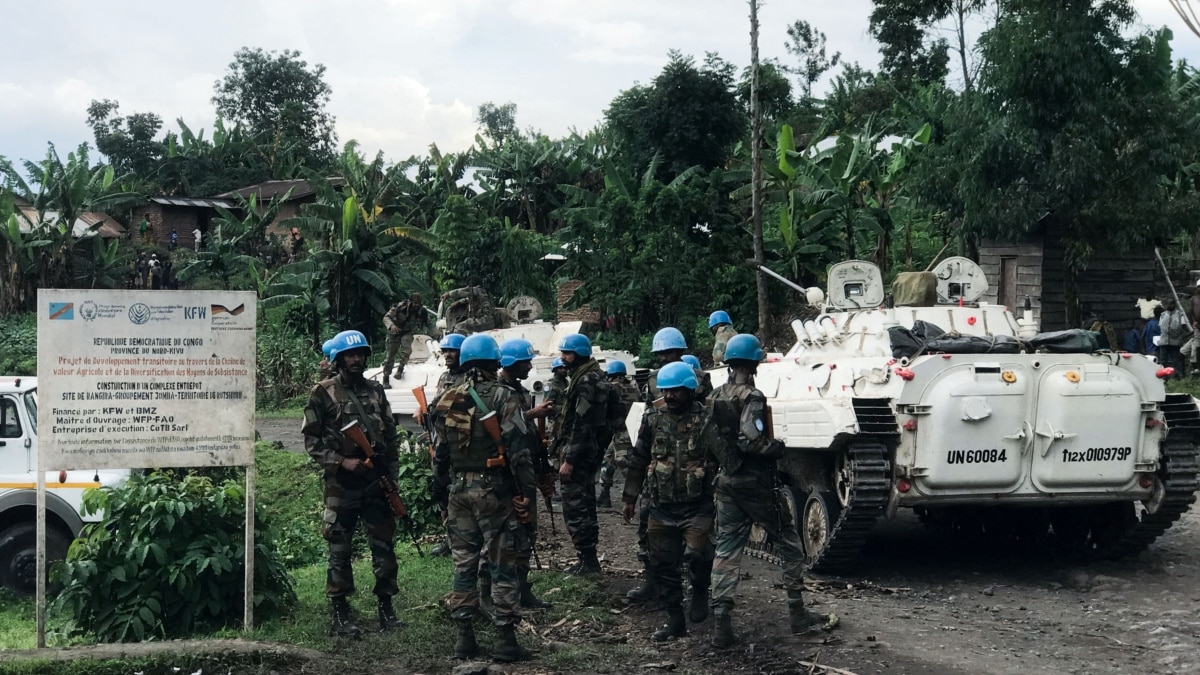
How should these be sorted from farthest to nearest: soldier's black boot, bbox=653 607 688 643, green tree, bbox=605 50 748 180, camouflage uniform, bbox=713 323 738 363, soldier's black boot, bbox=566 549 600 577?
green tree, bbox=605 50 748 180, camouflage uniform, bbox=713 323 738 363, soldier's black boot, bbox=566 549 600 577, soldier's black boot, bbox=653 607 688 643

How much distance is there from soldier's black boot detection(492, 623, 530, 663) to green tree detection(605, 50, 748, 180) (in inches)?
793

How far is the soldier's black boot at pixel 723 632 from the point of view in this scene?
740cm

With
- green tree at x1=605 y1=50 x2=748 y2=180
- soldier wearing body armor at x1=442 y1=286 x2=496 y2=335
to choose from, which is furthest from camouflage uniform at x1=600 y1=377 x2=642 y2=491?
green tree at x1=605 y1=50 x2=748 y2=180

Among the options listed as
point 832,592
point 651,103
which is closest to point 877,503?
point 832,592

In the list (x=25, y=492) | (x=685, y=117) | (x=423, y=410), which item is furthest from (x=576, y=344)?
(x=685, y=117)

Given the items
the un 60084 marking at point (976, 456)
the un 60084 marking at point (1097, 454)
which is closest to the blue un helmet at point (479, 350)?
the un 60084 marking at point (976, 456)

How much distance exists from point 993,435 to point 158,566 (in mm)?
5595

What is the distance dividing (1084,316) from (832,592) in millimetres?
14650

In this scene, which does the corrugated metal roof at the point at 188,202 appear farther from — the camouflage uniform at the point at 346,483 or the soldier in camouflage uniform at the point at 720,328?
the camouflage uniform at the point at 346,483

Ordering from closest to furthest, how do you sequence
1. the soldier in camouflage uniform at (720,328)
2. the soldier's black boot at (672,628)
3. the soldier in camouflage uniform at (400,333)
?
the soldier's black boot at (672,628) → the soldier in camouflage uniform at (720,328) → the soldier in camouflage uniform at (400,333)

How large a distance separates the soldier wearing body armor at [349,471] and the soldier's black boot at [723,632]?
1925 mm

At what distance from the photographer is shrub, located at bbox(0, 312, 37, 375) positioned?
2769 cm

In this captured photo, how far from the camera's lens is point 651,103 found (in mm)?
26859

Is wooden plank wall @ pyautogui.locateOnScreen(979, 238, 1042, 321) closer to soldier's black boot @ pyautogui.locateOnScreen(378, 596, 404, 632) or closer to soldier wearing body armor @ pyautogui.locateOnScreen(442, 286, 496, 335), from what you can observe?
soldier wearing body armor @ pyautogui.locateOnScreen(442, 286, 496, 335)
